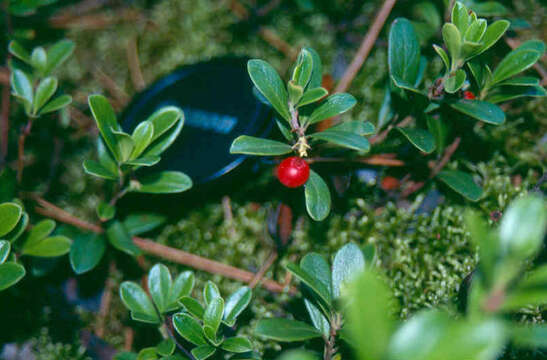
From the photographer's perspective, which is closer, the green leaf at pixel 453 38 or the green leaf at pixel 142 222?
the green leaf at pixel 453 38

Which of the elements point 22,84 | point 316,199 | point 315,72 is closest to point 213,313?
point 316,199

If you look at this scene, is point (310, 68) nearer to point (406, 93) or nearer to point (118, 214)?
point (406, 93)

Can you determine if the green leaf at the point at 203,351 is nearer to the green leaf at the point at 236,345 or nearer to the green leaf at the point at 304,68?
the green leaf at the point at 236,345

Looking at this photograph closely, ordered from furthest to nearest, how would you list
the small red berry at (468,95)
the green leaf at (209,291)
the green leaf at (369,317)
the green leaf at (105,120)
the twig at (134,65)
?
the twig at (134,65) < the small red berry at (468,95) < the green leaf at (105,120) < the green leaf at (209,291) < the green leaf at (369,317)

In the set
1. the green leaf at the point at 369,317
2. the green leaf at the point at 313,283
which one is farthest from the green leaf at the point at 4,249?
the green leaf at the point at 369,317

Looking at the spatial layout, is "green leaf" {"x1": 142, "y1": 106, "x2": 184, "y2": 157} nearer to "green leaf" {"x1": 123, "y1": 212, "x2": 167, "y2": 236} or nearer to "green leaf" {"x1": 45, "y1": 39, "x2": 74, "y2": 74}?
"green leaf" {"x1": 123, "y1": 212, "x2": 167, "y2": 236}

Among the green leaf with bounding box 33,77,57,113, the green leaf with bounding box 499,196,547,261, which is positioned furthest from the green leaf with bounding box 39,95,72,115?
the green leaf with bounding box 499,196,547,261

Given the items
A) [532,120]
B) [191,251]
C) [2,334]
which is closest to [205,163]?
[191,251]
